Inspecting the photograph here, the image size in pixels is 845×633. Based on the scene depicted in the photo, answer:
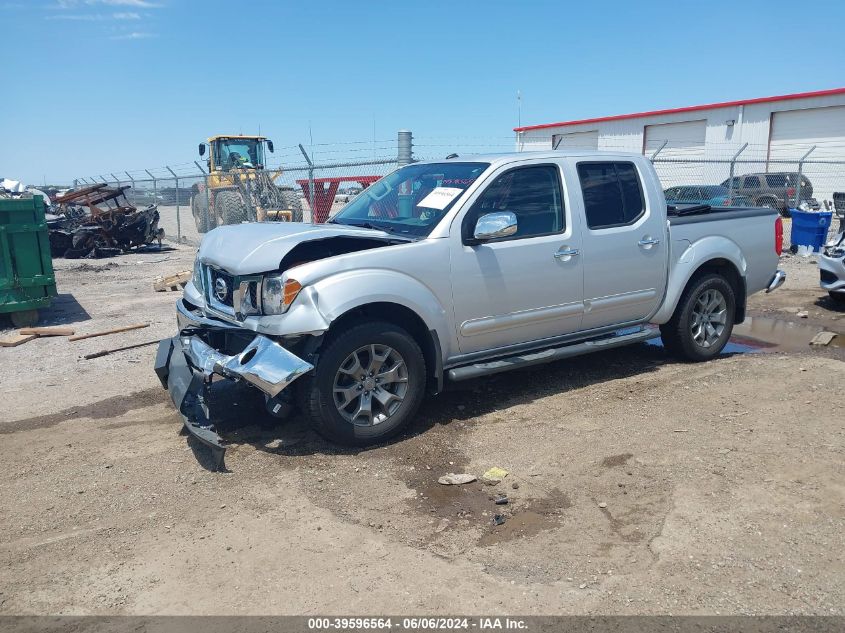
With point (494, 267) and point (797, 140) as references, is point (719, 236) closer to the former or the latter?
point (494, 267)

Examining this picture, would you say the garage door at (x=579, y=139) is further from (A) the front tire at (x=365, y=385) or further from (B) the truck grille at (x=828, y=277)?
(A) the front tire at (x=365, y=385)

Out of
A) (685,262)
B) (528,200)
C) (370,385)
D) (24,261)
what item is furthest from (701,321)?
(24,261)

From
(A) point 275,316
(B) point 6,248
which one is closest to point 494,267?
(A) point 275,316

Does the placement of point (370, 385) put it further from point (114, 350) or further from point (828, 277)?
point (828, 277)

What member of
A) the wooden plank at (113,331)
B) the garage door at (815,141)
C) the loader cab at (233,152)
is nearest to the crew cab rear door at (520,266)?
the wooden plank at (113,331)

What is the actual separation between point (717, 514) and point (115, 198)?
711 inches

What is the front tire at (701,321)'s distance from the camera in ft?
21.2

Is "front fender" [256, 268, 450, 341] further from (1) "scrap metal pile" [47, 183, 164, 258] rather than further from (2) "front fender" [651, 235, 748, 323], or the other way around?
(1) "scrap metal pile" [47, 183, 164, 258]

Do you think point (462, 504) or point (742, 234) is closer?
point (462, 504)

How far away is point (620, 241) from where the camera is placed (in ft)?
19.1

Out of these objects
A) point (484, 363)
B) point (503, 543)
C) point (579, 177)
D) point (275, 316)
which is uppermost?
point (579, 177)

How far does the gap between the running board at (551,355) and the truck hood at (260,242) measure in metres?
1.10

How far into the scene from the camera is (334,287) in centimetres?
440

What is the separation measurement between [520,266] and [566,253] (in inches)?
18.9
